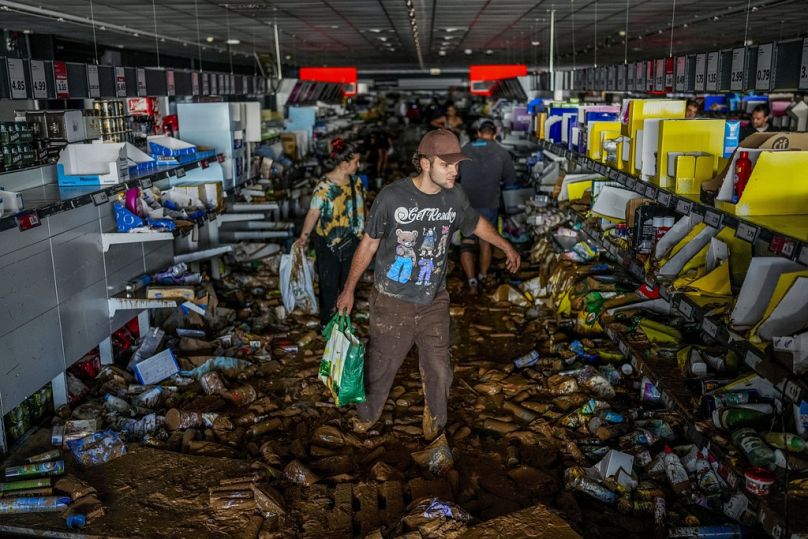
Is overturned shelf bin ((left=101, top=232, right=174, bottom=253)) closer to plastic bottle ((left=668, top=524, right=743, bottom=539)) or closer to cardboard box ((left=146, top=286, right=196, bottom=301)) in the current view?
cardboard box ((left=146, top=286, right=196, bottom=301))

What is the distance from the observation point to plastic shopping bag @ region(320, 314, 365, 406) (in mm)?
4578

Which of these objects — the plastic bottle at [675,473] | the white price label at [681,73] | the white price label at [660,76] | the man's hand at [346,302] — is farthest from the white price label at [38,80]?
the white price label at [660,76]

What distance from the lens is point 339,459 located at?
15.2 feet

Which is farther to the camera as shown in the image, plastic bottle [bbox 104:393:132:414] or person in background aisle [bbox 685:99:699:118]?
person in background aisle [bbox 685:99:699:118]

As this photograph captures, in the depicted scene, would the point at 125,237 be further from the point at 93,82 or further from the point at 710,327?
the point at 710,327

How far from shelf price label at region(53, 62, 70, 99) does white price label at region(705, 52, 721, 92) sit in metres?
4.87

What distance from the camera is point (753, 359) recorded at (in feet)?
11.0

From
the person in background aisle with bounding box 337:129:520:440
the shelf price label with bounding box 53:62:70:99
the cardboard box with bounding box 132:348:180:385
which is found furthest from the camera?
the cardboard box with bounding box 132:348:180:385

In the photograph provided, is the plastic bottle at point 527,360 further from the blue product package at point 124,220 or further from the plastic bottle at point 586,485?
the blue product package at point 124,220

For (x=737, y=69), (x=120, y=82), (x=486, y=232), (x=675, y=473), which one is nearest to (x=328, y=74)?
(x=120, y=82)

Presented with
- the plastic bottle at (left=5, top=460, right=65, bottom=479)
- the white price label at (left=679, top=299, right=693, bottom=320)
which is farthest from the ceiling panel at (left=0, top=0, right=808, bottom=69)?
the plastic bottle at (left=5, top=460, right=65, bottom=479)

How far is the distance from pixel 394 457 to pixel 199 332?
9.42 feet

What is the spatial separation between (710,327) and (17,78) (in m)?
4.40

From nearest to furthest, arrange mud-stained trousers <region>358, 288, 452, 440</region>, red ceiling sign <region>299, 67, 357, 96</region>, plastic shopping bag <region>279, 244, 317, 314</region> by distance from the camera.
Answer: mud-stained trousers <region>358, 288, 452, 440</region>
plastic shopping bag <region>279, 244, 317, 314</region>
red ceiling sign <region>299, 67, 357, 96</region>
